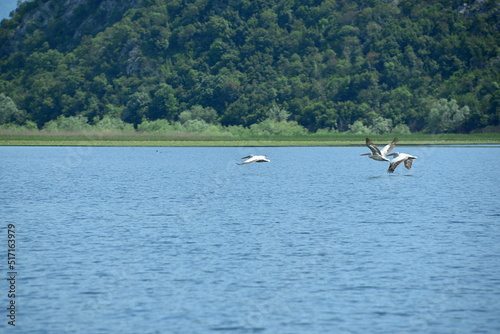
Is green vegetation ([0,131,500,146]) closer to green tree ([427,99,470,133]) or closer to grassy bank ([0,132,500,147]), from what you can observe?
grassy bank ([0,132,500,147])

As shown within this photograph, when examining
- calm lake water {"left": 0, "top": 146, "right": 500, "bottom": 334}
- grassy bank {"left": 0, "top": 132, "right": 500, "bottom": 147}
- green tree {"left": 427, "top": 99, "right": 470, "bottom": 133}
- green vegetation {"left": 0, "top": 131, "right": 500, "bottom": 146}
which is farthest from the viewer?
green tree {"left": 427, "top": 99, "right": 470, "bottom": 133}

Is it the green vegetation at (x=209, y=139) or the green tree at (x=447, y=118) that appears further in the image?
the green tree at (x=447, y=118)

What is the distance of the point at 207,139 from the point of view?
170 meters

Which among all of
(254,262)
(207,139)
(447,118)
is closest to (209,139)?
(207,139)

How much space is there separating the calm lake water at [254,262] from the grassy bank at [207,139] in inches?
4248

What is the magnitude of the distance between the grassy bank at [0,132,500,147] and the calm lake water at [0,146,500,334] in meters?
108

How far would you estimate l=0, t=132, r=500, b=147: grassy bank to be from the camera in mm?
166625

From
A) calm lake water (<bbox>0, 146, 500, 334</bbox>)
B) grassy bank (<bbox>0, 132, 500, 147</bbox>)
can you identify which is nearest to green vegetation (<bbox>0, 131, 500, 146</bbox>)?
grassy bank (<bbox>0, 132, 500, 147</bbox>)

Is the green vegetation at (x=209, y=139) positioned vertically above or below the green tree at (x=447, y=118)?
below

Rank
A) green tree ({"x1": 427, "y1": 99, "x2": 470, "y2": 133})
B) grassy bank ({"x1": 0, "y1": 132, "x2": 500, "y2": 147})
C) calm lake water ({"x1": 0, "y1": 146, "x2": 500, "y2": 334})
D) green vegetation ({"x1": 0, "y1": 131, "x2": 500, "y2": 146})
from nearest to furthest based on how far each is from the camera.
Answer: calm lake water ({"x1": 0, "y1": 146, "x2": 500, "y2": 334}) < grassy bank ({"x1": 0, "y1": 132, "x2": 500, "y2": 147}) < green vegetation ({"x1": 0, "y1": 131, "x2": 500, "y2": 146}) < green tree ({"x1": 427, "y1": 99, "x2": 470, "y2": 133})

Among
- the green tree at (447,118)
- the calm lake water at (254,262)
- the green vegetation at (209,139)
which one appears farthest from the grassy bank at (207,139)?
the calm lake water at (254,262)

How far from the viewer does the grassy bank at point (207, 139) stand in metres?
167

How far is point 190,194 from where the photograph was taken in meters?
60.7

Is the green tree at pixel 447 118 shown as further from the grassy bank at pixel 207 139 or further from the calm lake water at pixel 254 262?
the calm lake water at pixel 254 262
